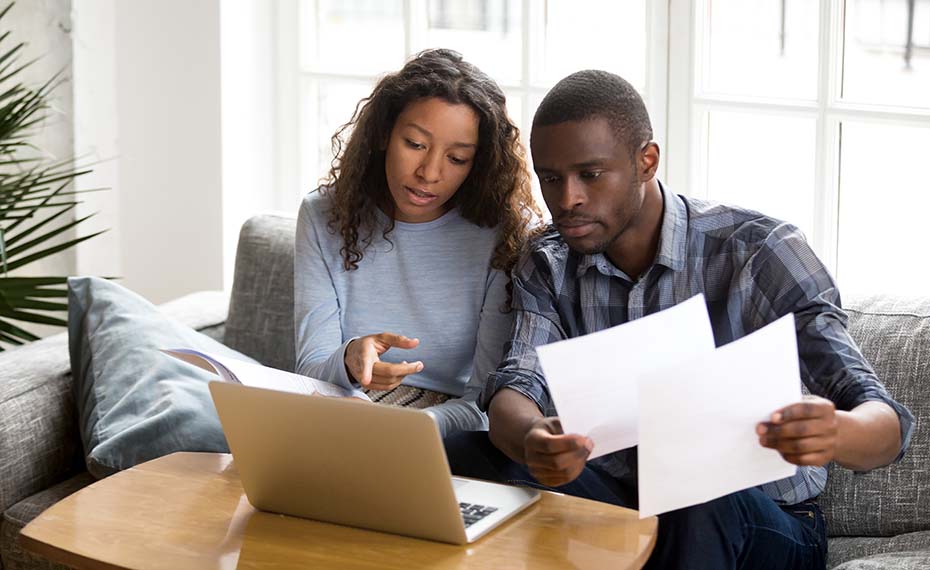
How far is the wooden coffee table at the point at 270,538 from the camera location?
4.34 feet

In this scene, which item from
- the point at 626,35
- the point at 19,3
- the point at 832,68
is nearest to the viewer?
the point at 832,68

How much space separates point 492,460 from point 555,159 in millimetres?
456

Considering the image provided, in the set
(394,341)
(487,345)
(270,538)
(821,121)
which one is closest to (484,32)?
(821,121)

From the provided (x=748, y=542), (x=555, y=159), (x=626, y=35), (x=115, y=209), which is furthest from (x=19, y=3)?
(x=748, y=542)

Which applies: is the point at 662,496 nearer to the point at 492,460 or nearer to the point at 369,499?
the point at 369,499

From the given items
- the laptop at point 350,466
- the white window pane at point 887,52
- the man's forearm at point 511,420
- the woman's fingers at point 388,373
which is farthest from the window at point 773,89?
the laptop at point 350,466

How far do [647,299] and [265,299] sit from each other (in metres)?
0.97

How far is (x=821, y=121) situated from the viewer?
95.8 inches

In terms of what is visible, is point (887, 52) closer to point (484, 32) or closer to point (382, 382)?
point (484, 32)

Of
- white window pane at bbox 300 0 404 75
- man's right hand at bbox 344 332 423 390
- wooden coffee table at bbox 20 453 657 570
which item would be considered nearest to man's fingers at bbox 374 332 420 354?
man's right hand at bbox 344 332 423 390

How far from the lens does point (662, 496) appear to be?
51.9 inches

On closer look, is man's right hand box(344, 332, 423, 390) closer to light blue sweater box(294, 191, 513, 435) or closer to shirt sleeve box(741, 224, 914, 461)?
light blue sweater box(294, 191, 513, 435)

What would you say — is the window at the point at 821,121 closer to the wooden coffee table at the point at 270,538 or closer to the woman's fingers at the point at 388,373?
the woman's fingers at the point at 388,373

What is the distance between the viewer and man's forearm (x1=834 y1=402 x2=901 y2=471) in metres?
1.41
